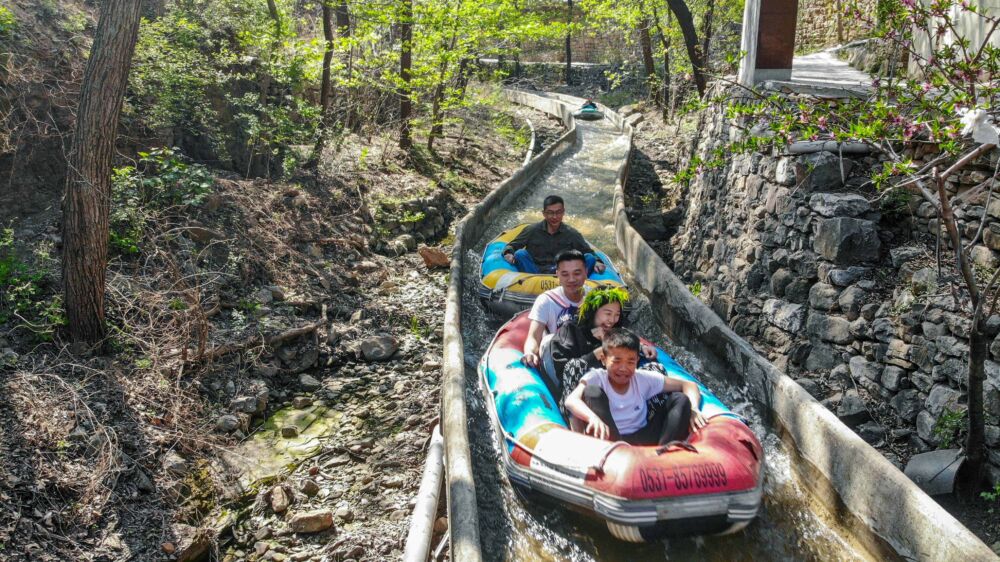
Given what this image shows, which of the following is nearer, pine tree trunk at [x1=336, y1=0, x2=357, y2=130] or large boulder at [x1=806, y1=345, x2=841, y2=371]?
large boulder at [x1=806, y1=345, x2=841, y2=371]

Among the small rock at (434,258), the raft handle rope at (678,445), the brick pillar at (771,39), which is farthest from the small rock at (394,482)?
the brick pillar at (771,39)

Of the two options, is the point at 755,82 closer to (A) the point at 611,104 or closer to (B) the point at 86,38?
(B) the point at 86,38

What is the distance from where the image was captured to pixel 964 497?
4035 mm

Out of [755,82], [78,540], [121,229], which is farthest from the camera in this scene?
[755,82]

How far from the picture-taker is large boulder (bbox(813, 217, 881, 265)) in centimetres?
555

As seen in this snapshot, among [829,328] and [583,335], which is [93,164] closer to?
[583,335]

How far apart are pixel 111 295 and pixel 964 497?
6.47 m

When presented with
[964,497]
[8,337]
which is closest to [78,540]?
[8,337]

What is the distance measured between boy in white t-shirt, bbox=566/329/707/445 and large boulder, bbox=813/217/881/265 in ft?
6.81

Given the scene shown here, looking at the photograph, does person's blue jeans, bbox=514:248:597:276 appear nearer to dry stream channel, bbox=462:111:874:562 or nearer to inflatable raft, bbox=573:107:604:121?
dry stream channel, bbox=462:111:874:562

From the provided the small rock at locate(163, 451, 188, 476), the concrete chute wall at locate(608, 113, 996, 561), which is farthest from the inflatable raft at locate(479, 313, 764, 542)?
the small rock at locate(163, 451, 188, 476)

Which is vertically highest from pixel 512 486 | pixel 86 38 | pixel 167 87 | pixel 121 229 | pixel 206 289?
pixel 86 38

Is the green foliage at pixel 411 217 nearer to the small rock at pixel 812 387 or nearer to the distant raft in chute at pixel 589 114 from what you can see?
the small rock at pixel 812 387

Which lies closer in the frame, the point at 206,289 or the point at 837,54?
the point at 206,289
